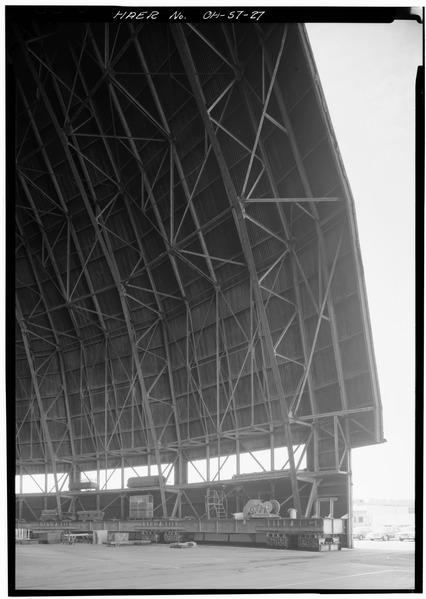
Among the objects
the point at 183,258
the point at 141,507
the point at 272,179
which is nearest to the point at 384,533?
the point at 141,507

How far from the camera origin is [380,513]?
34.9m

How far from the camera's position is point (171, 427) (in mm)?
34594

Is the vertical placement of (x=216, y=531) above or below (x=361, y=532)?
above

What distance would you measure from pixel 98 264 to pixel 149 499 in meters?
12.6

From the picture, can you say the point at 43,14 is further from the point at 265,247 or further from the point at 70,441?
the point at 70,441

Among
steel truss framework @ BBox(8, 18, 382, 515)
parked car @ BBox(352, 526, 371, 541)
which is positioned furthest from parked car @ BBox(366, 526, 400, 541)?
steel truss framework @ BBox(8, 18, 382, 515)

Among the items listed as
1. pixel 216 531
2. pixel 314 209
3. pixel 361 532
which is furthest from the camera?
pixel 361 532

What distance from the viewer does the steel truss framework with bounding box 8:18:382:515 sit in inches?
905

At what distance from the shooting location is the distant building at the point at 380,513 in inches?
1170

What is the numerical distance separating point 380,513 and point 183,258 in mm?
17894

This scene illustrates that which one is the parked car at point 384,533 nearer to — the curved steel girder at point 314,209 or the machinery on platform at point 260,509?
the machinery on platform at point 260,509

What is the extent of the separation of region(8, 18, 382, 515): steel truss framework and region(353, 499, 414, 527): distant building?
216 inches

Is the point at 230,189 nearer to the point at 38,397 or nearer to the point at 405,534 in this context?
the point at 38,397

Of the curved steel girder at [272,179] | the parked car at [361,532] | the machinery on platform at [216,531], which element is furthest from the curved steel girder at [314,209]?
the parked car at [361,532]
